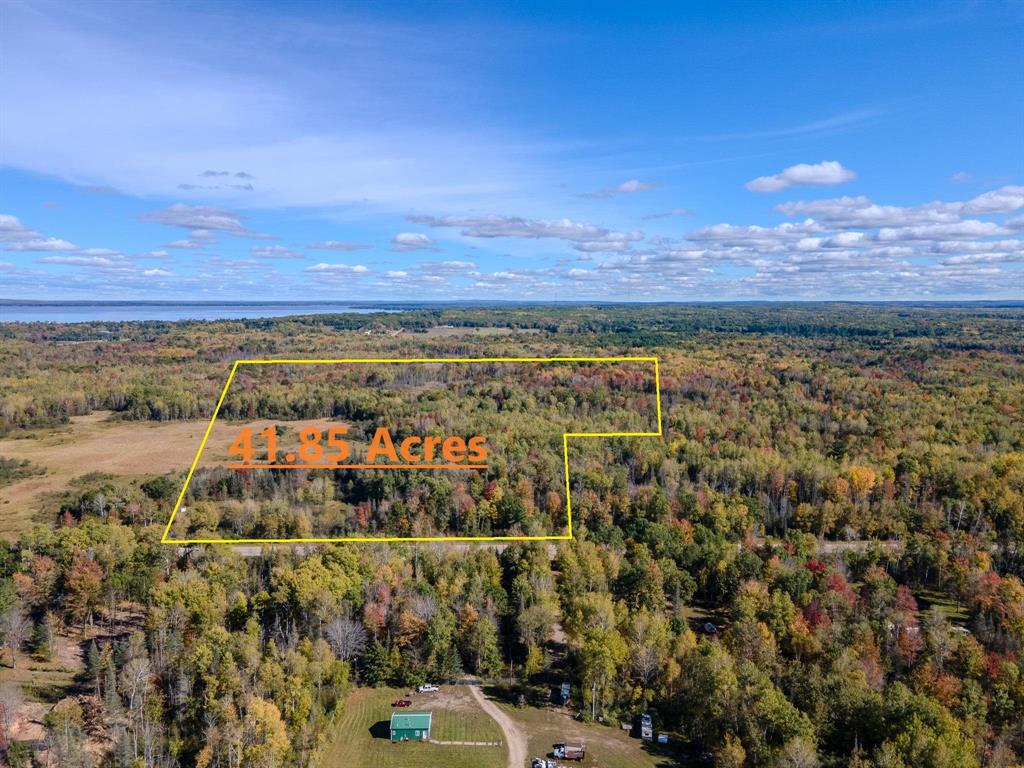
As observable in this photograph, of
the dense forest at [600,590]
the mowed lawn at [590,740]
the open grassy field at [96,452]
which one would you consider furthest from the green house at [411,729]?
the open grassy field at [96,452]

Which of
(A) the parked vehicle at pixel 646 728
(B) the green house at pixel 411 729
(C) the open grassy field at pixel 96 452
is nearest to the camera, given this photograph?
(B) the green house at pixel 411 729

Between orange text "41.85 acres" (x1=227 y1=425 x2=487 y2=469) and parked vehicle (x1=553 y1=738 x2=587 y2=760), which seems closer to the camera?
parked vehicle (x1=553 y1=738 x2=587 y2=760)

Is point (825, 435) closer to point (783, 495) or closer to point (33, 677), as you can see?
point (783, 495)

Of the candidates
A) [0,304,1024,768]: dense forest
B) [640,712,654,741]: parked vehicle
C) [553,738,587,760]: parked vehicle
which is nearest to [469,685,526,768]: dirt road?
[553,738,587,760]: parked vehicle

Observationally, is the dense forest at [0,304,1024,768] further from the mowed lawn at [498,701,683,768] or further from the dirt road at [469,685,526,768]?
the dirt road at [469,685,526,768]

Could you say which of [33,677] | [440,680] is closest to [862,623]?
[440,680]

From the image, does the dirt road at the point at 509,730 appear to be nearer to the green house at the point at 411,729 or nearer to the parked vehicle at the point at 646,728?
the green house at the point at 411,729

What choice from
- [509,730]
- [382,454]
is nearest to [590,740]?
[509,730]
